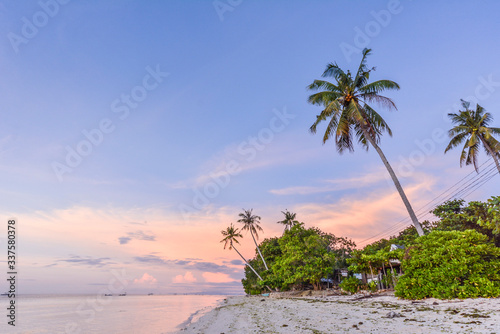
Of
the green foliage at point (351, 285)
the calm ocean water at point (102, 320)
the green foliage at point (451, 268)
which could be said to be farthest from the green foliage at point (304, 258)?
the green foliage at point (451, 268)

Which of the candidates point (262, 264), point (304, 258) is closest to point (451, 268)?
point (304, 258)

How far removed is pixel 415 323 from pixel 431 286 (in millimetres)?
7126

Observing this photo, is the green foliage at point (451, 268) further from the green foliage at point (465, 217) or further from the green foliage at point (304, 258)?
the green foliage at point (304, 258)

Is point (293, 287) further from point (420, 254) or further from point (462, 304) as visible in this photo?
point (462, 304)

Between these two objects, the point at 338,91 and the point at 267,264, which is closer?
the point at 338,91

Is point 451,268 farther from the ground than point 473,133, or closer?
closer

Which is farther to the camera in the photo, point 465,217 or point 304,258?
point 304,258

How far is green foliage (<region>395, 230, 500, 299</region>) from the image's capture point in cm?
1227

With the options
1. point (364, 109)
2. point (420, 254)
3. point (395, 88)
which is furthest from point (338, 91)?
point (420, 254)

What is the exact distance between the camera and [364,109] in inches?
834

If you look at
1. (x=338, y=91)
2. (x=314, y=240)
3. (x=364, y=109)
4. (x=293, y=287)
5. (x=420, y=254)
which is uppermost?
(x=338, y=91)

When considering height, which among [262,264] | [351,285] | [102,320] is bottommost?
[102,320]

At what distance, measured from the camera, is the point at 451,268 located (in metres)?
12.8

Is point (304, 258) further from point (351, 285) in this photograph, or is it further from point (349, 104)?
point (349, 104)
